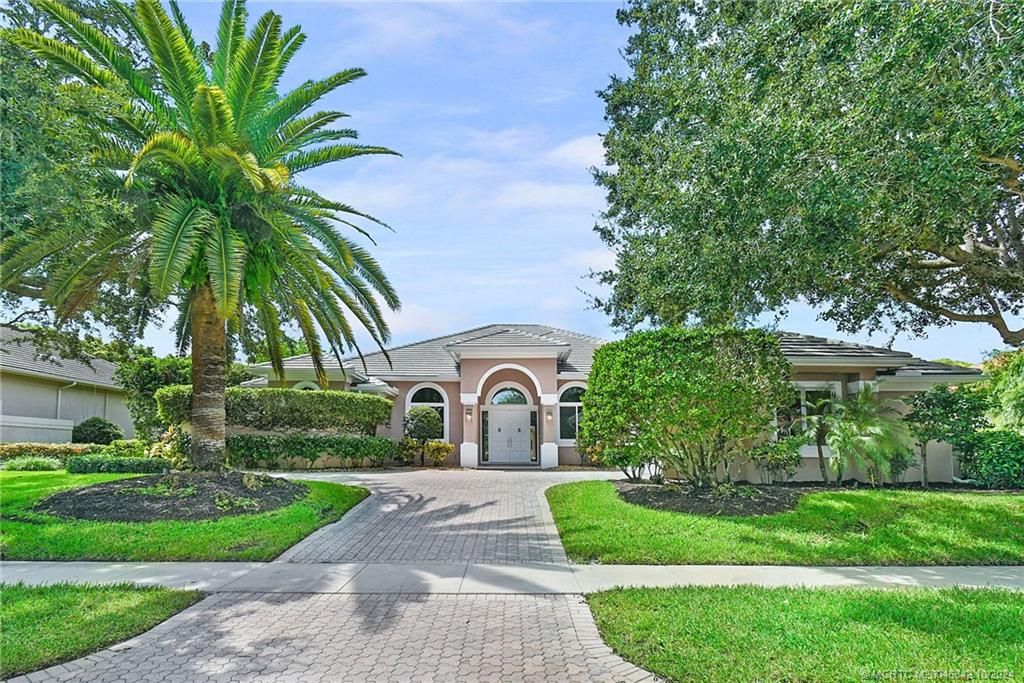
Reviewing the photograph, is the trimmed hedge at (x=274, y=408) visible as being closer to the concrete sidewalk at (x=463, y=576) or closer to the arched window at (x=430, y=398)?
the arched window at (x=430, y=398)

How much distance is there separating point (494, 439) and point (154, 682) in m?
20.7

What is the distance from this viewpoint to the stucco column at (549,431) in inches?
878

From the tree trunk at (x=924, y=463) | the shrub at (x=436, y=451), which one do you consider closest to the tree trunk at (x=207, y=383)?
the shrub at (x=436, y=451)

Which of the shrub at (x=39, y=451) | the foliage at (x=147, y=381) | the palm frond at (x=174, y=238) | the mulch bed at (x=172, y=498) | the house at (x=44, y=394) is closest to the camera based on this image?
the palm frond at (x=174, y=238)

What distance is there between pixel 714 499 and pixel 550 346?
1141cm

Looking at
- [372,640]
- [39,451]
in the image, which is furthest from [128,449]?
[372,640]

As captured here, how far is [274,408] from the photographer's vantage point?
2002 cm

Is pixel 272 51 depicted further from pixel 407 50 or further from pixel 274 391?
pixel 274 391

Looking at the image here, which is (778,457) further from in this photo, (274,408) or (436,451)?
(274,408)

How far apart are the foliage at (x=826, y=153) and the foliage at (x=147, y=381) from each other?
1792cm

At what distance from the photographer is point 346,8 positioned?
33.4 ft

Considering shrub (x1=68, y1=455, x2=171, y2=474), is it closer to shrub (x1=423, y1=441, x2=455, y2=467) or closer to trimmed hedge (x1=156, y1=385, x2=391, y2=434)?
trimmed hedge (x1=156, y1=385, x2=391, y2=434)

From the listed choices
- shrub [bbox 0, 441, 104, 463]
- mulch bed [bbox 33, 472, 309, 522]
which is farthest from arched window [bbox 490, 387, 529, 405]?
shrub [bbox 0, 441, 104, 463]

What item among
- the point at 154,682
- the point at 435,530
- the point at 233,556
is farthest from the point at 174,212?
the point at 154,682
